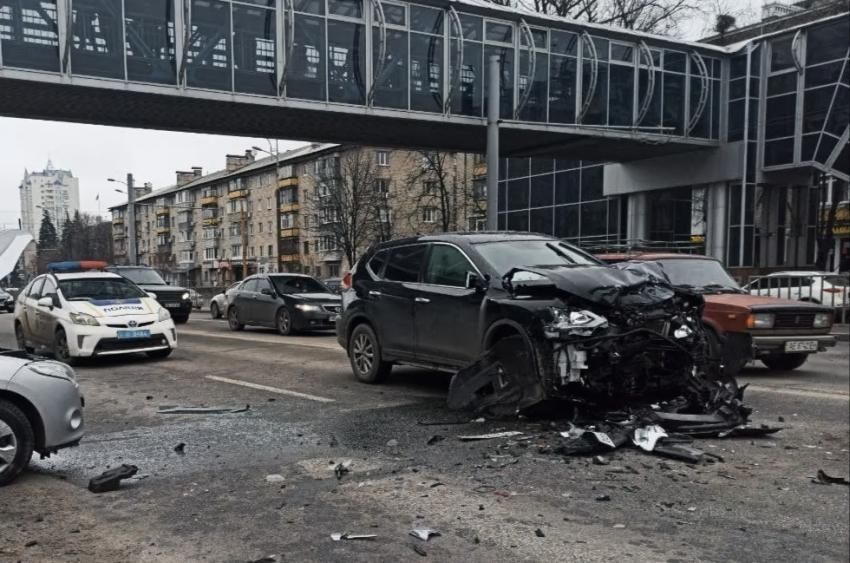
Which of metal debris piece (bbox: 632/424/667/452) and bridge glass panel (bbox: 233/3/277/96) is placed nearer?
metal debris piece (bbox: 632/424/667/452)

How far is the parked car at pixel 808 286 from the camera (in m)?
14.2

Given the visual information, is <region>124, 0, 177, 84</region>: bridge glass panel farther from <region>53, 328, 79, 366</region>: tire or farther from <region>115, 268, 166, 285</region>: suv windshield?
<region>53, 328, 79, 366</region>: tire

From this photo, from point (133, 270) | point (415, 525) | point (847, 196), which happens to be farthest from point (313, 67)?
point (847, 196)

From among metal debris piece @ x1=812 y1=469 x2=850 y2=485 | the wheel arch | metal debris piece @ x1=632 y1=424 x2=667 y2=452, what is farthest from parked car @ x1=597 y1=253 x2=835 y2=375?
the wheel arch

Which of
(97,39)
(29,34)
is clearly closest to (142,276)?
(97,39)

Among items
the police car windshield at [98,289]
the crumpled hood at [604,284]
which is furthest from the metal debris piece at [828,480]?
the police car windshield at [98,289]

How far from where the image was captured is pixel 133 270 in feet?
70.2

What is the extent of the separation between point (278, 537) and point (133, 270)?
19854mm

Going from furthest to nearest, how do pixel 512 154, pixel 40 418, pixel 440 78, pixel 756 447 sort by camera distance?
pixel 512 154 < pixel 440 78 < pixel 756 447 < pixel 40 418

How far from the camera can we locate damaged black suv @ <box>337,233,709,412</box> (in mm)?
5609

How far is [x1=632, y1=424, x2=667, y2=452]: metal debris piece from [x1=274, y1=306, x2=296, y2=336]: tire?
40.0 ft

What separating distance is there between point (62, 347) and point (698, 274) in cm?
1011

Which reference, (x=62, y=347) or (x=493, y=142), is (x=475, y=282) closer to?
(x=62, y=347)

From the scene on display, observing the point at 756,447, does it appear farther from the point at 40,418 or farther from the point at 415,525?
the point at 40,418
